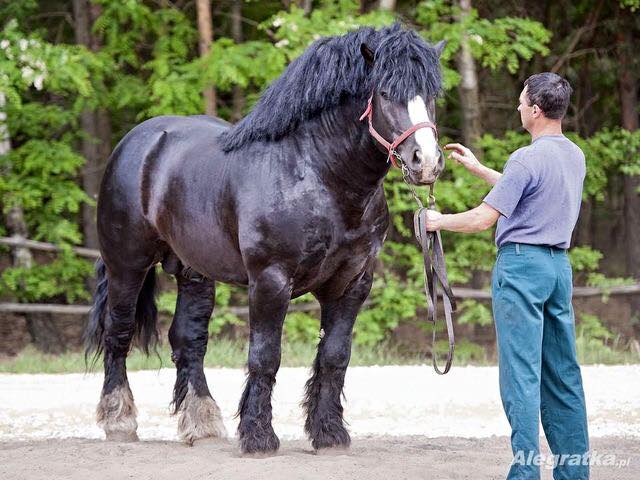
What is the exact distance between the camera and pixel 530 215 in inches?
159

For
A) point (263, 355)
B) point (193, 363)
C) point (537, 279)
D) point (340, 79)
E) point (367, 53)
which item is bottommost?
point (193, 363)

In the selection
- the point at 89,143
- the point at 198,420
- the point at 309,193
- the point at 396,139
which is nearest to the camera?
the point at 396,139

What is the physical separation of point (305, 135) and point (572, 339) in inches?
67.1

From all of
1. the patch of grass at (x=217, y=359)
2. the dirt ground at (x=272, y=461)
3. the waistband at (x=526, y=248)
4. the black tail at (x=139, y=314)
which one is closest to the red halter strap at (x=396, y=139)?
the waistband at (x=526, y=248)

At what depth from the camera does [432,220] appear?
4.25m

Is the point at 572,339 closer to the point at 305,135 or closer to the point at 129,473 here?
the point at 305,135

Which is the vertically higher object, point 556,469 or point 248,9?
point 248,9

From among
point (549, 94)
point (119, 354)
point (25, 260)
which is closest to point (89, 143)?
point (25, 260)

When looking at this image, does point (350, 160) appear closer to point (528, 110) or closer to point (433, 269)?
point (433, 269)

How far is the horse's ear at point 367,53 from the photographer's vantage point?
180 inches

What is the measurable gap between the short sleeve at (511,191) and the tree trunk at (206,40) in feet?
23.8

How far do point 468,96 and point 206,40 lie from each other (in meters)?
3.22

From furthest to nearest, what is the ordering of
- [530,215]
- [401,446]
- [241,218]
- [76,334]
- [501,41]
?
[76,334]
[501,41]
[401,446]
[241,218]
[530,215]

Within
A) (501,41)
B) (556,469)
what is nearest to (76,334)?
(501,41)
